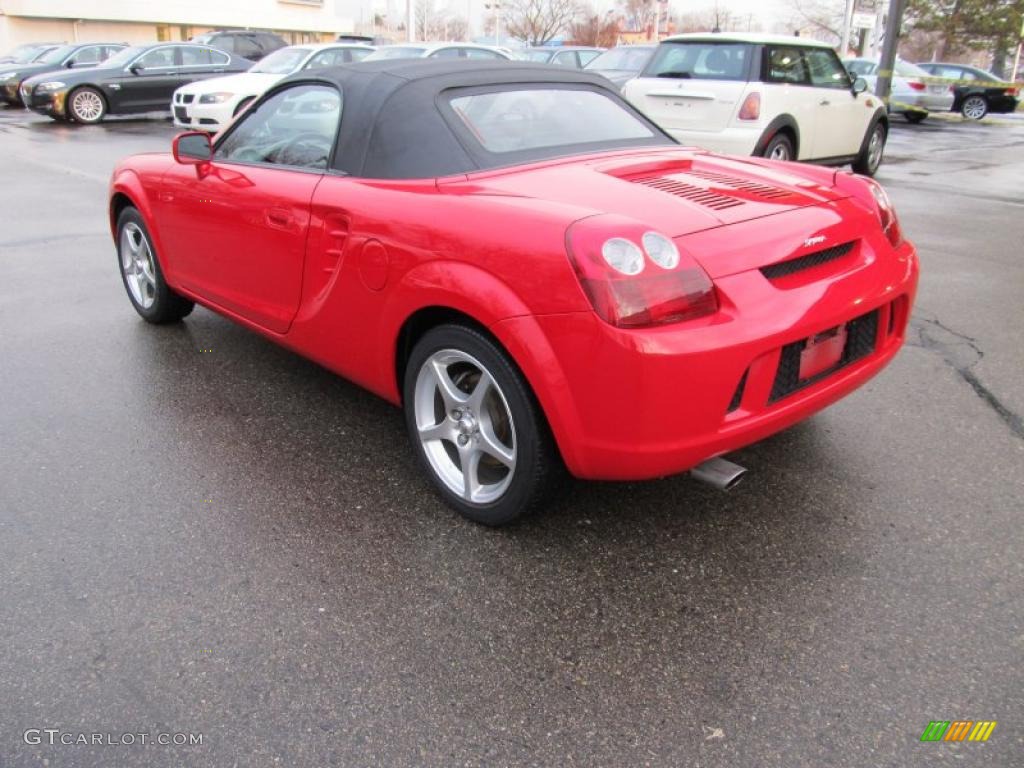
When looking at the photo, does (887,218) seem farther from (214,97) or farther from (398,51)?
(398,51)

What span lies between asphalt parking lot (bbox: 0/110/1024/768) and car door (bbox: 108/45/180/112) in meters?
16.2

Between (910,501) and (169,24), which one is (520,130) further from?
(169,24)

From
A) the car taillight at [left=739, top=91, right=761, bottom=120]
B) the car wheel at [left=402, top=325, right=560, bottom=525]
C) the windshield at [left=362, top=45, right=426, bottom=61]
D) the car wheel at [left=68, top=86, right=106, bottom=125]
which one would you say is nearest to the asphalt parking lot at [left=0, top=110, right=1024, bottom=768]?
the car wheel at [left=402, top=325, right=560, bottom=525]

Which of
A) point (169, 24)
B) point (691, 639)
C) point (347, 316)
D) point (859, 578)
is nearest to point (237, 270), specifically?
point (347, 316)

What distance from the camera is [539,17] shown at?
245ft

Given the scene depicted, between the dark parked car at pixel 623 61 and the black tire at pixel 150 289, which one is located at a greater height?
the dark parked car at pixel 623 61

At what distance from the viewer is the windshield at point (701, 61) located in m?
9.25

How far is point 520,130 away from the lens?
11.1 ft

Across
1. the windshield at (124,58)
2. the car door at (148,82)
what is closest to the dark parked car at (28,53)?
the windshield at (124,58)

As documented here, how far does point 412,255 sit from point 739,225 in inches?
41.7

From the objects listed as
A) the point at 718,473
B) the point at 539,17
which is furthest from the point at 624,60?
the point at 539,17

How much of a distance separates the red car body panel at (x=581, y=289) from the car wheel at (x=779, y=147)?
20.1 feet

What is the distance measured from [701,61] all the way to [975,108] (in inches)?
772
